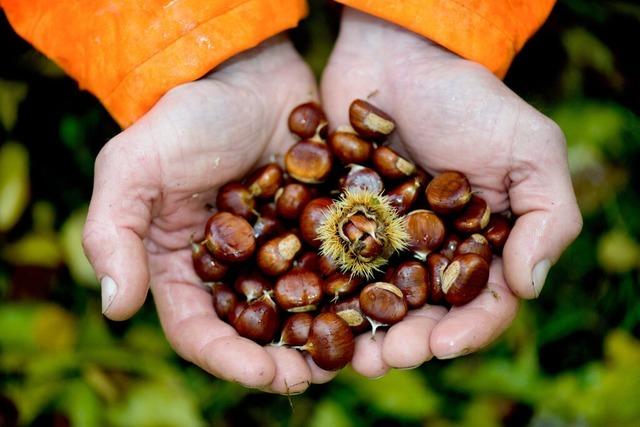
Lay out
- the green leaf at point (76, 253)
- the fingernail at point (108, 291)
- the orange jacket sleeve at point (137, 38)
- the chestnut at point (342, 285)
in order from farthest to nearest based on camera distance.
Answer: the green leaf at point (76, 253) < the orange jacket sleeve at point (137, 38) < the chestnut at point (342, 285) < the fingernail at point (108, 291)

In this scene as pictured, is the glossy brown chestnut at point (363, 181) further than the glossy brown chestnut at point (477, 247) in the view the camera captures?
Yes

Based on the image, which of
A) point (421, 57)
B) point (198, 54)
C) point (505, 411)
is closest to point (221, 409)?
point (505, 411)

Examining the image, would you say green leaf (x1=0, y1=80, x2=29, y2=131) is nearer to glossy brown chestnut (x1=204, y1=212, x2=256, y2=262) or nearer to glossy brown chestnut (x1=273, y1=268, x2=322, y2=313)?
glossy brown chestnut (x1=204, y1=212, x2=256, y2=262)

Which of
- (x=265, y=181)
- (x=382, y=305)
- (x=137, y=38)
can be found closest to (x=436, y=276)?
(x=382, y=305)

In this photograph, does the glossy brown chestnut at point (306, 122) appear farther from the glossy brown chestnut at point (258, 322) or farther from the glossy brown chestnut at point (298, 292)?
the glossy brown chestnut at point (258, 322)

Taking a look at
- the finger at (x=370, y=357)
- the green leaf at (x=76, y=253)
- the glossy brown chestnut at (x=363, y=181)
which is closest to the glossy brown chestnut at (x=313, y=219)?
the glossy brown chestnut at (x=363, y=181)

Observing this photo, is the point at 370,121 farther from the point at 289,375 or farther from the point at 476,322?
the point at 289,375
